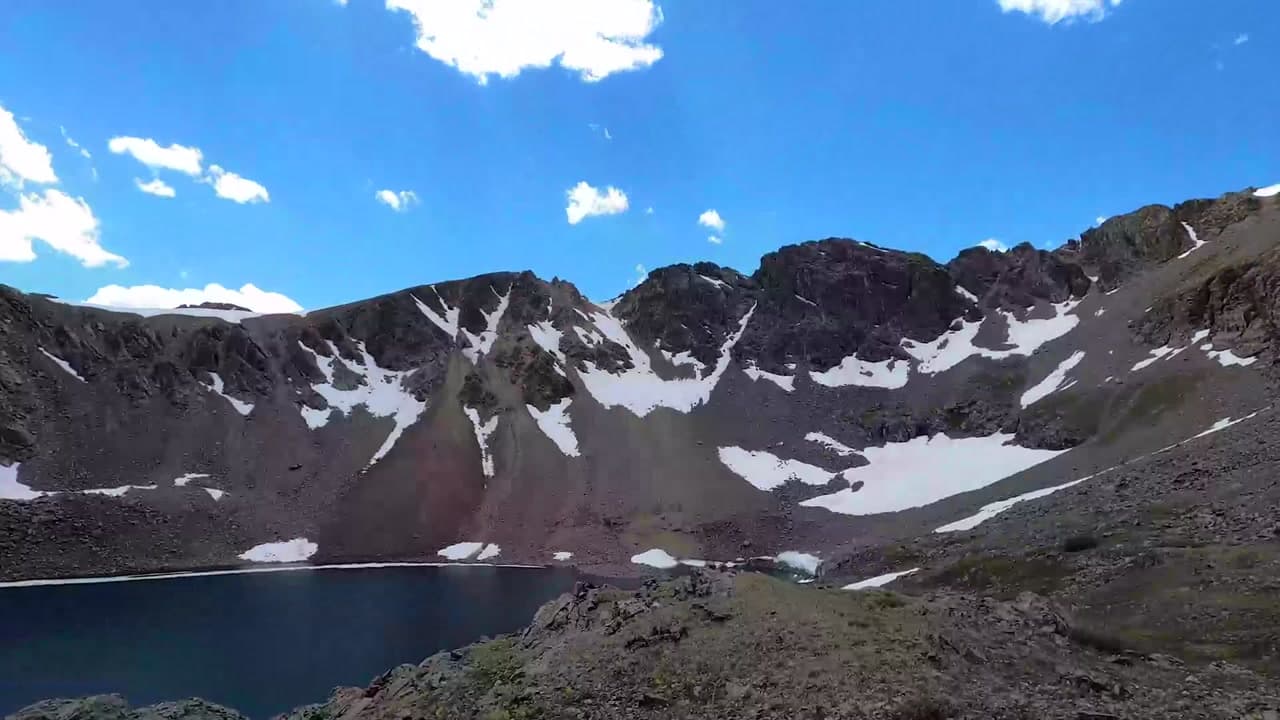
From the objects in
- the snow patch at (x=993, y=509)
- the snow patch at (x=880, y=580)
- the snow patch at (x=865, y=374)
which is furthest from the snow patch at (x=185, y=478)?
A: the snow patch at (x=865, y=374)

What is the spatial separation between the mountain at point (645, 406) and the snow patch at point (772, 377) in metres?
0.42

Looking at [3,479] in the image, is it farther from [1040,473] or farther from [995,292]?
[995,292]

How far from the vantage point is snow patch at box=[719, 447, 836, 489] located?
92250 millimetres

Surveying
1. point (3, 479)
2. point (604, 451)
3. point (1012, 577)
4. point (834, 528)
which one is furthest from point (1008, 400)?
point (3, 479)

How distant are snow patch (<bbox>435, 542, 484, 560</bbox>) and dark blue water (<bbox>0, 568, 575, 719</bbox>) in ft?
34.6

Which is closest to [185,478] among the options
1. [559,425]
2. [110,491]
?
[110,491]

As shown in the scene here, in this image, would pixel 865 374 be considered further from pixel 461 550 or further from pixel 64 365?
pixel 64 365

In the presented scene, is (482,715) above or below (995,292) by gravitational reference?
below

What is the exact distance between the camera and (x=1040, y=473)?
225 feet

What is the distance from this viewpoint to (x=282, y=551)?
248 ft

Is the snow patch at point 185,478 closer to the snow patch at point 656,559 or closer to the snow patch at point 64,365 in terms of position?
the snow patch at point 64,365

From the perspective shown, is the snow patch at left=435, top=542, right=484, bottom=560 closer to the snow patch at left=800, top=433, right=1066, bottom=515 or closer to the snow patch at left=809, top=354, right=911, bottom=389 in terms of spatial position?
the snow patch at left=800, top=433, right=1066, bottom=515

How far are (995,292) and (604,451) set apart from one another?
79.2 metres

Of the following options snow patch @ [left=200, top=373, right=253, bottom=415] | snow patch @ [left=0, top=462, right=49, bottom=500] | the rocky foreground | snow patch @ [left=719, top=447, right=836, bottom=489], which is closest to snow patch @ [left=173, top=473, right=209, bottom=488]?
snow patch @ [left=0, top=462, right=49, bottom=500]
